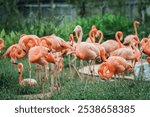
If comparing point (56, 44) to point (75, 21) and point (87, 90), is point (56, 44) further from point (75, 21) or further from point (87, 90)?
point (75, 21)

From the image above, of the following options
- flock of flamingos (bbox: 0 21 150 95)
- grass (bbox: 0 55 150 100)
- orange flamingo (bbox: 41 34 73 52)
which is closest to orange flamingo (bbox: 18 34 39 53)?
flock of flamingos (bbox: 0 21 150 95)

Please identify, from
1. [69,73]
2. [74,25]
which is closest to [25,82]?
[69,73]

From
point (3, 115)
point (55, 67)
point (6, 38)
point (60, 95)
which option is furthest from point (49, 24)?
point (3, 115)

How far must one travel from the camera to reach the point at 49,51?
29.3ft

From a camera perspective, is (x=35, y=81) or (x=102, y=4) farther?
(x=102, y=4)

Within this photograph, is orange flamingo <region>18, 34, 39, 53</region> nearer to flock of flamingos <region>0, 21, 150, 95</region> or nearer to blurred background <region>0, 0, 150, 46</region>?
flock of flamingos <region>0, 21, 150, 95</region>

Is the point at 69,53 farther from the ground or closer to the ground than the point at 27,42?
closer to the ground

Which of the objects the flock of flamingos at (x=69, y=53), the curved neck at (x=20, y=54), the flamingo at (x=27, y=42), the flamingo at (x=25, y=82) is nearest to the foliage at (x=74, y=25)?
the curved neck at (x=20, y=54)

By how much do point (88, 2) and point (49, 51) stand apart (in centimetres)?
1365

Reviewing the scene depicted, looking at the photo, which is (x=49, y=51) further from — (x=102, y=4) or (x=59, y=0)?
(x=59, y=0)

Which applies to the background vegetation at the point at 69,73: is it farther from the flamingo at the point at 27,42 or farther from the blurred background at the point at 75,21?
the flamingo at the point at 27,42

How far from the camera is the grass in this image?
26.9ft

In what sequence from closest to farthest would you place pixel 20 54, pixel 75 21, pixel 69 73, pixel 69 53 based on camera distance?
pixel 69 53 < pixel 20 54 < pixel 69 73 < pixel 75 21

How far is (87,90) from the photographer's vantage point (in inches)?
342
